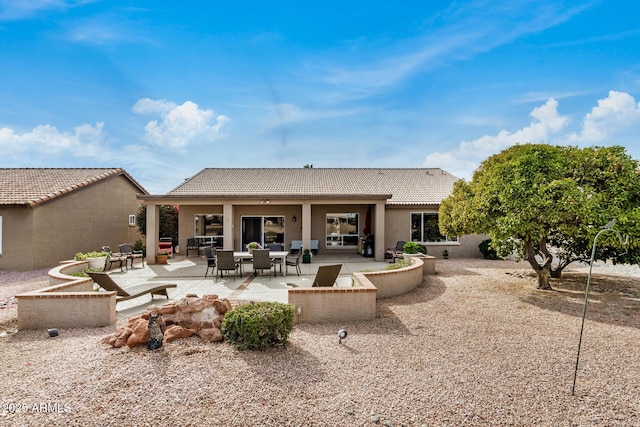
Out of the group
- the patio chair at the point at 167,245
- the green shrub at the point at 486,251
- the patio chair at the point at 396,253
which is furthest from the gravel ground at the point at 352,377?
the patio chair at the point at 167,245

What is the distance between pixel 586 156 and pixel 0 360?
43.6ft

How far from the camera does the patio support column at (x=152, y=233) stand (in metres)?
14.2

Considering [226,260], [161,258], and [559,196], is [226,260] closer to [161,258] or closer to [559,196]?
[161,258]

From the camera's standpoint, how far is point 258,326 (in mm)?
4836

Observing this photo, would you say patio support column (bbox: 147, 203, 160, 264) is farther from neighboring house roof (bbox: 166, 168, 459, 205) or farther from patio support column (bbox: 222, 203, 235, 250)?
patio support column (bbox: 222, 203, 235, 250)

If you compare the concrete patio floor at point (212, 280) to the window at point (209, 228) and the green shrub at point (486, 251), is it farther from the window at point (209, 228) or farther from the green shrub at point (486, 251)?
the green shrub at point (486, 251)

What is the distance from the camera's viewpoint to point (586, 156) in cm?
839

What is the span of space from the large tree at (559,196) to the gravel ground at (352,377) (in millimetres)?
2335

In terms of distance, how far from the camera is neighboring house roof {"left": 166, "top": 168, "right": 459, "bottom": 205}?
18.2 m

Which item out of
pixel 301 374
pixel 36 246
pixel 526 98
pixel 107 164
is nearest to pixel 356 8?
pixel 526 98

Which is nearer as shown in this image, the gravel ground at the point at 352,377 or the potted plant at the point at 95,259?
the gravel ground at the point at 352,377

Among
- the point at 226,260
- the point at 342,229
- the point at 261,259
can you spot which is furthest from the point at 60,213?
the point at 342,229

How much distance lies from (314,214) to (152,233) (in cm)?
839

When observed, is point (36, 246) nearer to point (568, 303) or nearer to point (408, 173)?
point (568, 303)
